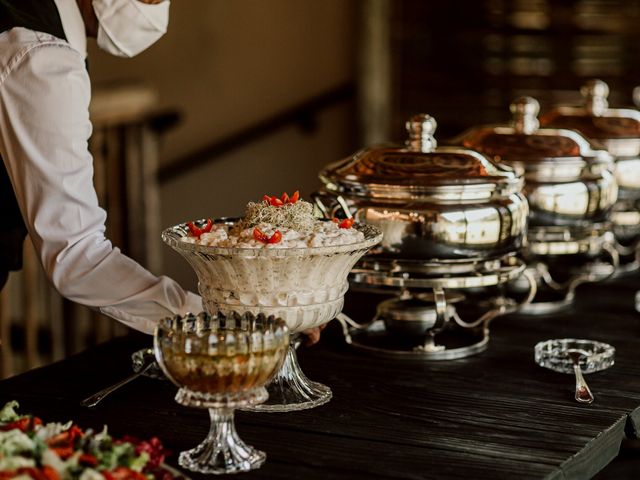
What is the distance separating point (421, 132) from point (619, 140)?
973 mm

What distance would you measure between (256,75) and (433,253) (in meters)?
3.86

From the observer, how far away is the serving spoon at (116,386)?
164 centimetres

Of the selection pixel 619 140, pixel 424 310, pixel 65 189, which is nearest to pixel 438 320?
pixel 424 310

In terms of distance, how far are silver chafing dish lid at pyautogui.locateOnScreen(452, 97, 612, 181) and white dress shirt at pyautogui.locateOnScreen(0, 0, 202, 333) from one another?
0.87 m

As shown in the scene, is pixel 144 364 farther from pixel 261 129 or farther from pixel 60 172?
pixel 261 129

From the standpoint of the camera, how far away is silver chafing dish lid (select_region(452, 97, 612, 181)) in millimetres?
2307

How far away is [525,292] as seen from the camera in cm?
246

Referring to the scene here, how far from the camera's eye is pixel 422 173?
1.93m

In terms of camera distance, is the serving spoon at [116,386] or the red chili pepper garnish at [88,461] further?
the serving spoon at [116,386]

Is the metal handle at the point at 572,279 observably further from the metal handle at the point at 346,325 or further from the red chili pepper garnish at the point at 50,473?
the red chili pepper garnish at the point at 50,473

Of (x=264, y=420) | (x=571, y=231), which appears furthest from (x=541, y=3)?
(x=264, y=420)

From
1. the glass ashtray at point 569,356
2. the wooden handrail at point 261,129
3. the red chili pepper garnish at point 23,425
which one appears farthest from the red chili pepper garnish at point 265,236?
A: the wooden handrail at point 261,129

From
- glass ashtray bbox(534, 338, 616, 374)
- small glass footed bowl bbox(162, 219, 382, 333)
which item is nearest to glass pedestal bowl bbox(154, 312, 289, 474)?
small glass footed bowl bbox(162, 219, 382, 333)

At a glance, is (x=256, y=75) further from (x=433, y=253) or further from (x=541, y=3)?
(x=433, y=253)
